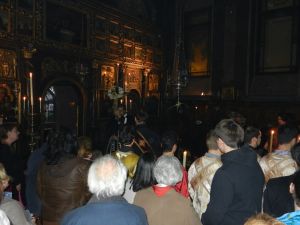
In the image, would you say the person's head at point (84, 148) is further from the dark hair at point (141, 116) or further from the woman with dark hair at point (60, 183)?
the dark hair at point (141, 116)

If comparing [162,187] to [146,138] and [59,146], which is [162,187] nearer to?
[59,146]

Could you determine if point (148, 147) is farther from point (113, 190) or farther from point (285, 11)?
point (285, 11)

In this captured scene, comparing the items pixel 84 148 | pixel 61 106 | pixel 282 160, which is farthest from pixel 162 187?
pixel 61 106

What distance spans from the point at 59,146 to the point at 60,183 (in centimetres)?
40

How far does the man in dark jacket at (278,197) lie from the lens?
8.39ft

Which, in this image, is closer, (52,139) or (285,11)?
(52,139)

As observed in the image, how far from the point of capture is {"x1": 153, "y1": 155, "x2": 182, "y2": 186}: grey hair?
2557 millimetres

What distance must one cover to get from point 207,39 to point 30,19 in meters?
8.32

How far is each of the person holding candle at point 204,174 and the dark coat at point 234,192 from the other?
50cm

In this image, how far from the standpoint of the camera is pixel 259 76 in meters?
12.9

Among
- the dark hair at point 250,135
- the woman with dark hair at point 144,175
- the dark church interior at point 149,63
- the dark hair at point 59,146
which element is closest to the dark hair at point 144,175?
the woman with dark hair at point 144,175

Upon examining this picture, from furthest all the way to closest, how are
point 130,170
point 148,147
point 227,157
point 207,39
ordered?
point 207,39 < point 148,147 < point 130,170 < point 227,157

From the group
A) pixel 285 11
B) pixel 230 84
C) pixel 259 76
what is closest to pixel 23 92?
pixel 230 84

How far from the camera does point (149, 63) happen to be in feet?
47.5
